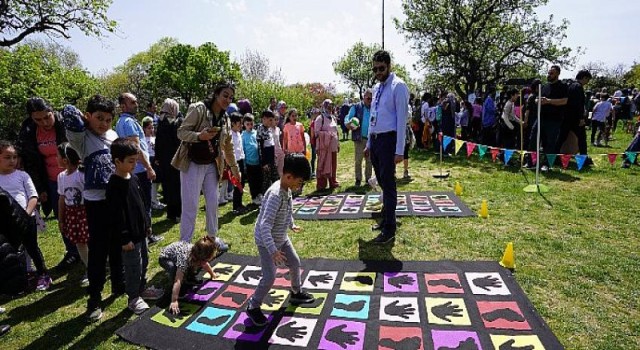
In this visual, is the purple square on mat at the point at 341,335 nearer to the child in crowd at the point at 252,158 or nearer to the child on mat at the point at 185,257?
the child on mat at the point at 185,257

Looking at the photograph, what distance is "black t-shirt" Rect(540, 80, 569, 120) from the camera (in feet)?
26.4

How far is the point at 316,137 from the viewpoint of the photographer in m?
8.14

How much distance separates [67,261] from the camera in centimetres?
470

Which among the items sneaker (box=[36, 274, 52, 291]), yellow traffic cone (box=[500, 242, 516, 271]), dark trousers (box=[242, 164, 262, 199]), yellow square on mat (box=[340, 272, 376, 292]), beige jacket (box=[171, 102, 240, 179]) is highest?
beige jacket (box=[171, 102, 240, 179])

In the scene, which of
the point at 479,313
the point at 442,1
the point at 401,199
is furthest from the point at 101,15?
the point at 479,313

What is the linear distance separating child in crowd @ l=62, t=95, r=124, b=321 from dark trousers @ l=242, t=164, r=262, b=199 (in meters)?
3.81

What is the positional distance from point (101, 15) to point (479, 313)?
20.7m

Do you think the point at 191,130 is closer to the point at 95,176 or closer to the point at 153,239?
the point at 95,176

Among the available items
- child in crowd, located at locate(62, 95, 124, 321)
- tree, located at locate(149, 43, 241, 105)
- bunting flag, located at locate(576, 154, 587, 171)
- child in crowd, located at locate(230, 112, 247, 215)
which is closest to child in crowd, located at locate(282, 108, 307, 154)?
child in crowd, located at locate(230, 112, 247, 215)

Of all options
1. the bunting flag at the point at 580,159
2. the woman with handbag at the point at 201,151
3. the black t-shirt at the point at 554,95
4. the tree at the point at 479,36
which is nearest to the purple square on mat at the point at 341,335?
the woman with handbag at the point at 201,151

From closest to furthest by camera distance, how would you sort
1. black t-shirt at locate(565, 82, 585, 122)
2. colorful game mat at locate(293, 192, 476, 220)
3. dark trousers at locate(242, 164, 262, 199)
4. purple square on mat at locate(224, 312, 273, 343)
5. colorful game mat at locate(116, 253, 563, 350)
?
colorful game mat at locate(116, 253, 563, 350), purple square on mat at locate(224, 312, 273, 343), colorful game mat at locate(293, 192, 476, 220), dark trousers at locate(242, 164, 262, 199), black t-shirt at locate(565, 82, 585, 122)

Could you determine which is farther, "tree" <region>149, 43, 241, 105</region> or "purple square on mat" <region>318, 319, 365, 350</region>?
"tree" <region>149, 43, 241, 105</region>

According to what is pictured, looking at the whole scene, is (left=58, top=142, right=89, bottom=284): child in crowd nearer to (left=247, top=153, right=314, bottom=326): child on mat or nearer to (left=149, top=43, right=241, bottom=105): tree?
(left=247, top=153, right=314, bottom=326): child on mat

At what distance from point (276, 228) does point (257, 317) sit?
771 millimetres
